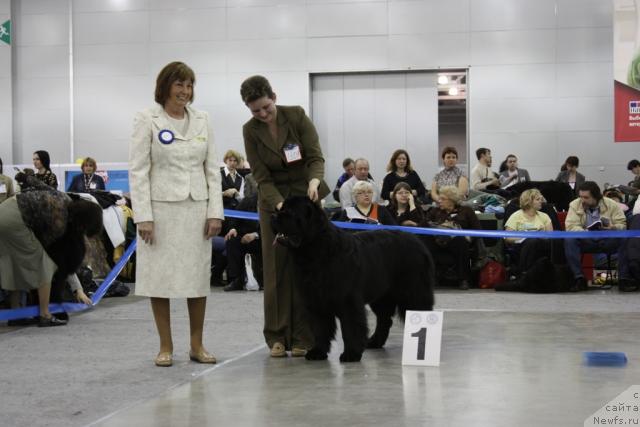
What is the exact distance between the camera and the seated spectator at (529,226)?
27.4 ft

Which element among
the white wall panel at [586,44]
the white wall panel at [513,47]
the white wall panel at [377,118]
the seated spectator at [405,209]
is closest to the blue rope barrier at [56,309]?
the seated spectator at [405,209]

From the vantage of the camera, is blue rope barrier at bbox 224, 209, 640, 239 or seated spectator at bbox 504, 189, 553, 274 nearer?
blue rope barrier at bbox 224, 209, 640, 239

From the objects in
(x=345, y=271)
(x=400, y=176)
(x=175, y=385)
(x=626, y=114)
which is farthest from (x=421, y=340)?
(x=626, y=114)

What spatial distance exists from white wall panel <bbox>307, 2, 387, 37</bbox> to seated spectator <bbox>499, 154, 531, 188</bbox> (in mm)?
3049

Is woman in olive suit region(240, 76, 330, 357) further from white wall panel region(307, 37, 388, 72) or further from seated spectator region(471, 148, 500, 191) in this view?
white wall panel region(307, 37, 388, 72)

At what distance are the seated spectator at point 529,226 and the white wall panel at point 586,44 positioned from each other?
5.28m

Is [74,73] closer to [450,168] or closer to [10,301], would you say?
[450,168]

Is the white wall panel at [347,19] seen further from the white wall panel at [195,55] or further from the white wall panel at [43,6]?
the white wall panel at [43,6]

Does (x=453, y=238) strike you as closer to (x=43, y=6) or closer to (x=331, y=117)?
(x=331, y=117)

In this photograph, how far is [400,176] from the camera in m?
10.0

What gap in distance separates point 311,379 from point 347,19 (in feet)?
34.1

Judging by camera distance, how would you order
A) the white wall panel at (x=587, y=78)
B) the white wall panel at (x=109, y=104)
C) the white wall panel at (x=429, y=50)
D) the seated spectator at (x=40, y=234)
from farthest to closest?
the white wall panel at (x=109, y=104) → the white wall panel at (x=429, y=50) → the white wall panel at (x=587, y=78) → the seated spectator at (x=40, y=234)

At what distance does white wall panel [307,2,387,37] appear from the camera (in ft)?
44.5

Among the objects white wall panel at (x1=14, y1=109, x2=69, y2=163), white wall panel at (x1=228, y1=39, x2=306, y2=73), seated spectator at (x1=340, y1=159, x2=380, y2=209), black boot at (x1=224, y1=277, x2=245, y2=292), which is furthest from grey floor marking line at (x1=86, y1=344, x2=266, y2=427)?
white wall panel at (x1=14, y1=109, x2=69, y2=163)
